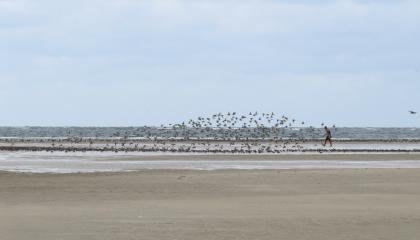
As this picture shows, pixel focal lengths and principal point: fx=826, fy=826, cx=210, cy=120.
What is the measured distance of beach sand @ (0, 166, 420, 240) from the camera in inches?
612

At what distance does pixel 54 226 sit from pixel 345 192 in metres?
10.6

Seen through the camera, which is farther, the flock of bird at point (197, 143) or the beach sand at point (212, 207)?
the flock of bird at point (197, 143)

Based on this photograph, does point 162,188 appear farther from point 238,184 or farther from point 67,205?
point 67,205

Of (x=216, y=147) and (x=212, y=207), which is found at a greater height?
(x=216, y=147)

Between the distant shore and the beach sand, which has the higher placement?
the distant shore

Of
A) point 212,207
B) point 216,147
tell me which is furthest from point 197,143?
point 212,207

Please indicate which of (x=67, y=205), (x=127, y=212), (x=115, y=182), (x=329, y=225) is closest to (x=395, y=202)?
(x=329, y=225)

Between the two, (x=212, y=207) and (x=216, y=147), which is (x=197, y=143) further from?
(x=212, y=207)

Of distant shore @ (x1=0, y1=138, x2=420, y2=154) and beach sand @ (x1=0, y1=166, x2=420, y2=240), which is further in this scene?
distant shore @ (x1=0, y1=138, x2=420, y2=154)

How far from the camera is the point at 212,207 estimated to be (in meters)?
19.8

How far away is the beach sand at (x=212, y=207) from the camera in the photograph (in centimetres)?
1555

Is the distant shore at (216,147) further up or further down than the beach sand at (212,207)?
further up

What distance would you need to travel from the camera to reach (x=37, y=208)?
19688 millimetres

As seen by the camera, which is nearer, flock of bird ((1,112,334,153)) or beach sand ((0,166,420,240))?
beach sand ((0,166,420,240))
